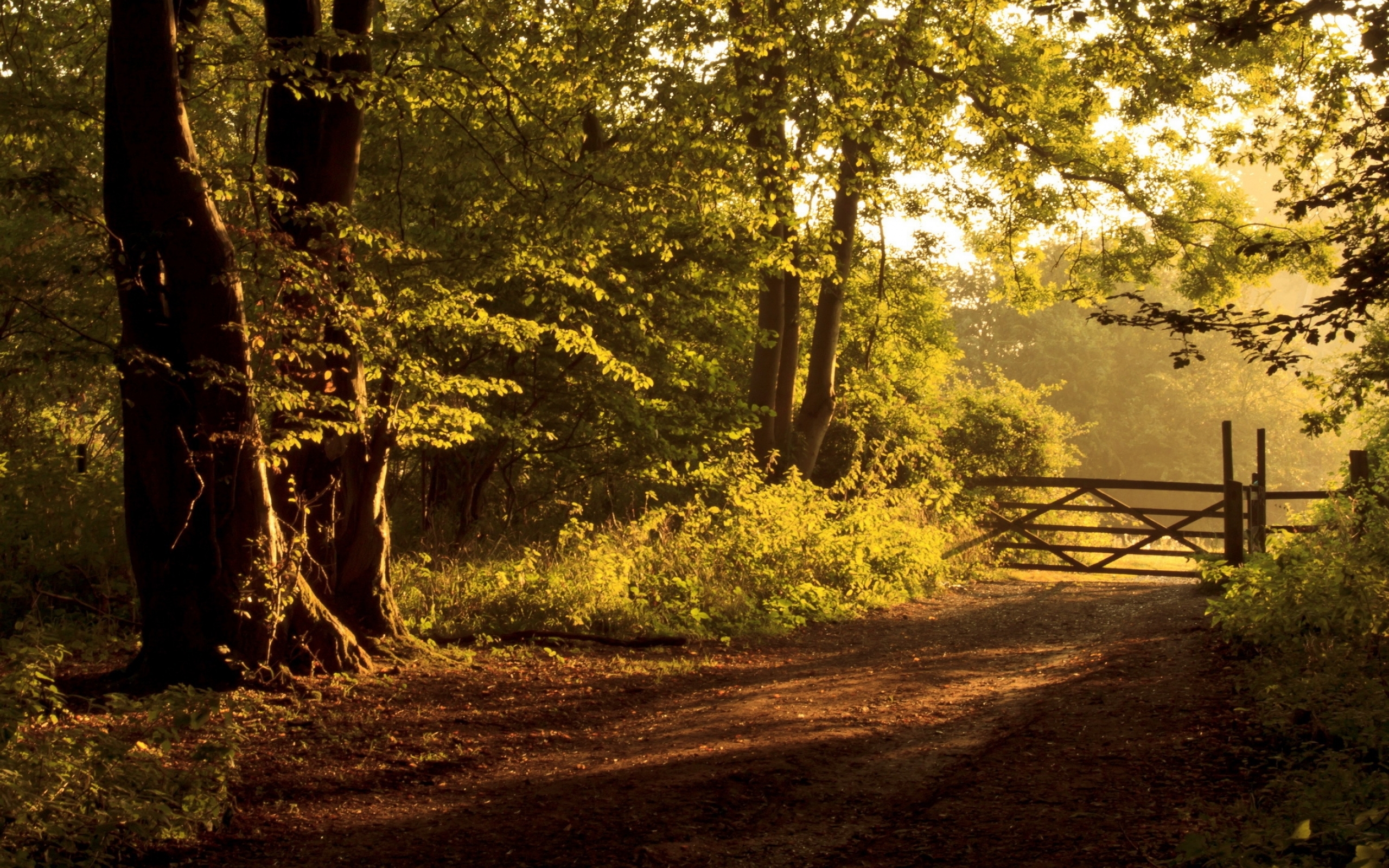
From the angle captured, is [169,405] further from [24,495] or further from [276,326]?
[24,495]

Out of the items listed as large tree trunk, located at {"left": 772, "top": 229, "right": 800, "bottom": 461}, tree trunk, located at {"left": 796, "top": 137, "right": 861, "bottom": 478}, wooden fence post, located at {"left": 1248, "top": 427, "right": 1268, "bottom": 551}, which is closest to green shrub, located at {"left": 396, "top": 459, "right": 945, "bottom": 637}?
large tree trunk, located at {"left": 772, "top": 229, "right": 800, "bottom": 461}

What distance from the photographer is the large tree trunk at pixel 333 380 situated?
8234 mm

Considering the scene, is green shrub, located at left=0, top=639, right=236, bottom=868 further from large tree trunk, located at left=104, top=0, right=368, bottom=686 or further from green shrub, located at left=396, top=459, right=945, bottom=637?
green shrub, located at left=396, top=459, right=945, bottom=637

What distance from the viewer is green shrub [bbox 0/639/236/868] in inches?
167

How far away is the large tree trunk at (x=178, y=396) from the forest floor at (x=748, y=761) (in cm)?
85

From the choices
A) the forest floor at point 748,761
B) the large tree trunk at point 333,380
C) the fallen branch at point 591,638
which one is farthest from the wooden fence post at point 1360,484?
the large tree trunk at point 333,380

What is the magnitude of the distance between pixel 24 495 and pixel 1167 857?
9.85m

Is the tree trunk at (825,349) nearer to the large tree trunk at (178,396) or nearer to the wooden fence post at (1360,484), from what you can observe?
the wooden fence post at (1360,484)

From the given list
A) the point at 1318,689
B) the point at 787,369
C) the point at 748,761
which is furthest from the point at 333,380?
the point at 787,369

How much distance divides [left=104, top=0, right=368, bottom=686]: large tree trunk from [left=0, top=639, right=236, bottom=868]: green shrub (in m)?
1.51

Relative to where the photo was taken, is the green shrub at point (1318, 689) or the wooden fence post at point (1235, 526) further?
the wooden fence post at point (1235, 526)

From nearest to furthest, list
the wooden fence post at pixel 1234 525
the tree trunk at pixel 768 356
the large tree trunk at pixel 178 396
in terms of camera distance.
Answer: the large tree trunk at pixel 178 396
the wooden fence post at pixel 1234 525
the tree trunk at pixel 768 356

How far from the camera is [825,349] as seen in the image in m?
18.7

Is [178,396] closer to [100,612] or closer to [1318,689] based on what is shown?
[100,612]
